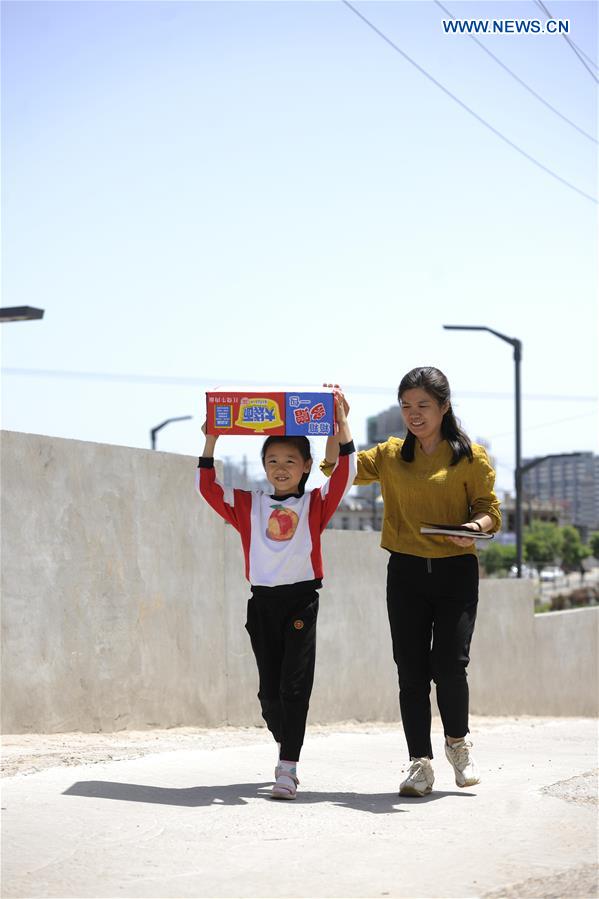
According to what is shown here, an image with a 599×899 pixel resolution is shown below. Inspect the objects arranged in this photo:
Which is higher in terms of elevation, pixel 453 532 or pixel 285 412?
pixel 285 412

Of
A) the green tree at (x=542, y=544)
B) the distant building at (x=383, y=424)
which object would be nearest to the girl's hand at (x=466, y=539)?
the distant building at (x=383, y=424)

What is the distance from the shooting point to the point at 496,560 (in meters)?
78.6

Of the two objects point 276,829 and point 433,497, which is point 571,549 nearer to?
point 433,497

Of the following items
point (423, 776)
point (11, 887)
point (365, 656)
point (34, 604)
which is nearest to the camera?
point (11, 887)

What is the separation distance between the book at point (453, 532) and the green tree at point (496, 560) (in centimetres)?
5976

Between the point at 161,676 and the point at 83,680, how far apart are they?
2.68 ft

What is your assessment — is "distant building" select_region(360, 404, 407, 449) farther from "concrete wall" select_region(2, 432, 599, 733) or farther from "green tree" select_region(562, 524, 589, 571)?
"concrete wall" select_region(2, 432, 599, 733)

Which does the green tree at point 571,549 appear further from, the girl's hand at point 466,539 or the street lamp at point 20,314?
the girl's hand at point 466,539

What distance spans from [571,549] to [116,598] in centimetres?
10804

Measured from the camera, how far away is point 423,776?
17.0 feet

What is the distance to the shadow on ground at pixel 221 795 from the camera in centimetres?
479

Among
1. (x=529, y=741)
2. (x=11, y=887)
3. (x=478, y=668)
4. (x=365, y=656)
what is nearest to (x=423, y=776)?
(x=11, y=887)

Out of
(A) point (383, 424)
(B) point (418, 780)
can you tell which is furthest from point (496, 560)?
→ (B) point (418, 780)

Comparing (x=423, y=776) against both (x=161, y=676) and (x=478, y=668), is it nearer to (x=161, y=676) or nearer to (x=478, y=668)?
(x=161, y=676)
